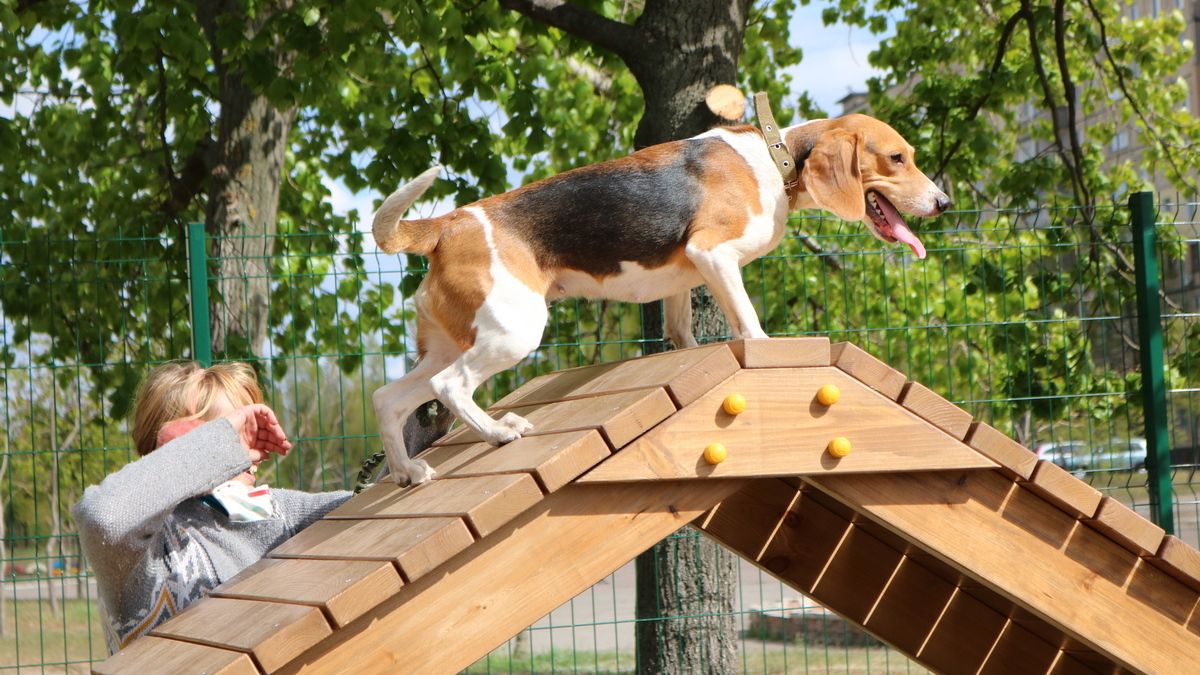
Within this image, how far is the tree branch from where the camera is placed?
18.4 ft

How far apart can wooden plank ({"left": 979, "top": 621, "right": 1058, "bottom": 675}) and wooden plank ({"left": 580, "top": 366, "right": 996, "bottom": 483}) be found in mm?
1106

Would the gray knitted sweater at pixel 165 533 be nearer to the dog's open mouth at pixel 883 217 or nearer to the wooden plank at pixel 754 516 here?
the wooden plank at pixel 754 516

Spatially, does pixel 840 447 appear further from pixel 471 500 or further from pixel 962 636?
pixel 962 636

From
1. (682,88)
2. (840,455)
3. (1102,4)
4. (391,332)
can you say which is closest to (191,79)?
(391,332)

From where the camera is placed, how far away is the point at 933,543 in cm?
267

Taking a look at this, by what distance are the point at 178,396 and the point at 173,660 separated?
80cm

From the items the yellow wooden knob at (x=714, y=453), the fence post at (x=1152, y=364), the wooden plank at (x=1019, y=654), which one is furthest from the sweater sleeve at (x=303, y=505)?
the fence post at (x=1152, y=364)

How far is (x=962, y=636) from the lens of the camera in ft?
11.6

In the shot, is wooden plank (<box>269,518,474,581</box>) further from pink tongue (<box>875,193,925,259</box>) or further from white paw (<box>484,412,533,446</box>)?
pink tongue (<box>875,193,925,259</box>)

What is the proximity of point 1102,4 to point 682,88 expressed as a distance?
6.84m

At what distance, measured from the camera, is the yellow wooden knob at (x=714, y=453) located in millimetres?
2539

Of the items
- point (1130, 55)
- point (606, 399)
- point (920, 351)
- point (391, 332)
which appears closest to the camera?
point (606, 399)

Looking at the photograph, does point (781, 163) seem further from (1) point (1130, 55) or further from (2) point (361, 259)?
(1) point (1130, 55)

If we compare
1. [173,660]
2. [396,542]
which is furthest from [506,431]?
[173,660]
